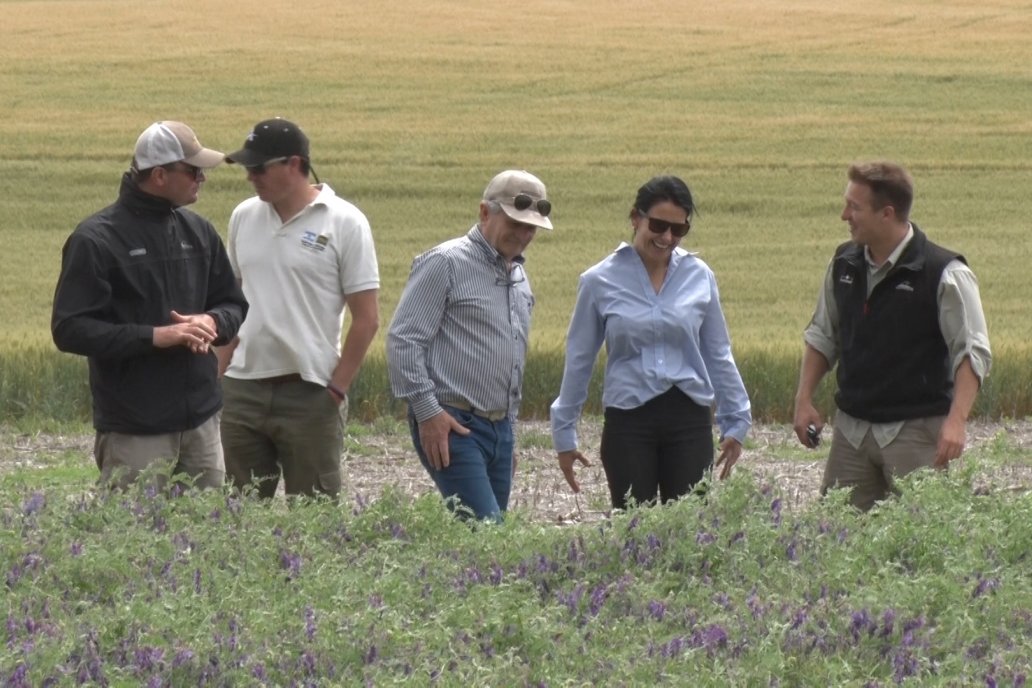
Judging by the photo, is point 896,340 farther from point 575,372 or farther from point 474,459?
point 474,459

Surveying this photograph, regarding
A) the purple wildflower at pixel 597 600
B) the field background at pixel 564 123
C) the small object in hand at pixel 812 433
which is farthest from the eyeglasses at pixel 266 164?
the field background at pixel 564 123

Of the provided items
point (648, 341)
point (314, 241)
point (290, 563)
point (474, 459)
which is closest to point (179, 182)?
point (314, 241)

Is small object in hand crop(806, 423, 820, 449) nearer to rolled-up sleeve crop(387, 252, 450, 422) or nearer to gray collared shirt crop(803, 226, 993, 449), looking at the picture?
gray collared shirt crop(803, 226, 993, 449)

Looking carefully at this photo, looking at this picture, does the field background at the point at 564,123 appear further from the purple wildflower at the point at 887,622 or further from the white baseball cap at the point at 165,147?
the purple wildflower at the point at 887,622

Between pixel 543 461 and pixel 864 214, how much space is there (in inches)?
198

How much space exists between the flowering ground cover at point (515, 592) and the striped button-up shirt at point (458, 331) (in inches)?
35.3

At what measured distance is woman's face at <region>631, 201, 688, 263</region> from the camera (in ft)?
20.6

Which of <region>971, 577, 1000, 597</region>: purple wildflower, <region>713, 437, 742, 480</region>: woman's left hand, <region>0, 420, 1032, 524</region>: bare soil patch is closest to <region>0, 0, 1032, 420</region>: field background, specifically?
<region>0, 420, 1032, 524</region>: bare soil patch

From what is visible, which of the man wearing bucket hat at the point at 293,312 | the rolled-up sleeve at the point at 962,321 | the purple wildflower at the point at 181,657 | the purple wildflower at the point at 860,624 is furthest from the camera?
the man wearing bucket hat at the point at 293,312

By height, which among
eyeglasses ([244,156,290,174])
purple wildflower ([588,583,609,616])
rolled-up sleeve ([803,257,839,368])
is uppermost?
eyeglasses ([244,156,290,174])

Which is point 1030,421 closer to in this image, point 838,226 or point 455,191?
point 838,226

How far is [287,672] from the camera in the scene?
3975 millimetres

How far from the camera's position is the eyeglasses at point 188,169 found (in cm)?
604

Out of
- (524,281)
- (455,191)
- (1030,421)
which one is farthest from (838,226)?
(524,281)
